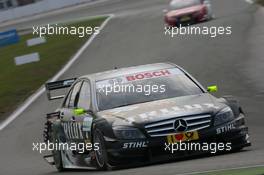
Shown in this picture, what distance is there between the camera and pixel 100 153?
10.2 metres

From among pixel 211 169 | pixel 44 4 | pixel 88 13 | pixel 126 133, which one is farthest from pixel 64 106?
pixel 44 4

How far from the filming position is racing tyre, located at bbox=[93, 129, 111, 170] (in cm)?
1005

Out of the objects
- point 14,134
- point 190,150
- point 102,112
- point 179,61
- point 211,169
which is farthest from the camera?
point 179,61

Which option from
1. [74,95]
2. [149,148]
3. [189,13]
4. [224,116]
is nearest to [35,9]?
[189,13]

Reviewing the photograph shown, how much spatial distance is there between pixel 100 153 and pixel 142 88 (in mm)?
1103

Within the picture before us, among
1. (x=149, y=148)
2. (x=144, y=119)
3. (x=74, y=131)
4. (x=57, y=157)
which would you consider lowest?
(x=57, y=157)

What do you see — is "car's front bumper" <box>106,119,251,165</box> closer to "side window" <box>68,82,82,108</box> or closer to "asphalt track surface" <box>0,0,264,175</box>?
"asphalt track surface" <box>0,0,264,175</box>

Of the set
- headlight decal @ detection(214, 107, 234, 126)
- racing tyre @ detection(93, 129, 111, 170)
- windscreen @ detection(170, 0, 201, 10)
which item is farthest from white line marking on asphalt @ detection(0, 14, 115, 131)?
headlight decal @ detection(214, 107, 234, 126)

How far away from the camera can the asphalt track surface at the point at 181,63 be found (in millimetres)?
10836

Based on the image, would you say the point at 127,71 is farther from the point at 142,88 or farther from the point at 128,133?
the point at 128,133

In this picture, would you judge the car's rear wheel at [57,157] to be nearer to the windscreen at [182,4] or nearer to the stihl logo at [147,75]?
the stihl logo at [147,75]

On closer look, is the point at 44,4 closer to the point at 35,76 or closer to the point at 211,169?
the point at 35,76

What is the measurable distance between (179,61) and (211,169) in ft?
53.6

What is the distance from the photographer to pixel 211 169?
846cm
